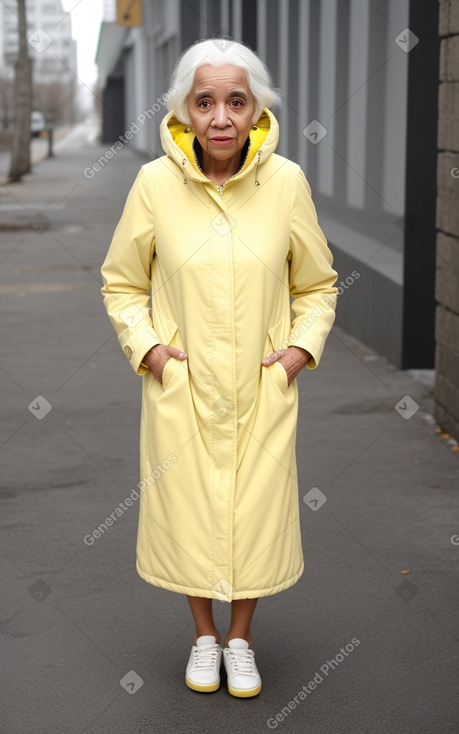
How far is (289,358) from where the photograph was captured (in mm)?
3576

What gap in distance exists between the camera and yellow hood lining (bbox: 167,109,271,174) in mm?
3479

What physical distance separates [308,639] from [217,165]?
66.8 inches

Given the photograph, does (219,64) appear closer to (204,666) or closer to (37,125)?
(204,666)

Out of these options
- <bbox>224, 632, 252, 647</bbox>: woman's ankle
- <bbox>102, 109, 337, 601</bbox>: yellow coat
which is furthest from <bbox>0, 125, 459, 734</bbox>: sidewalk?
<bbox>102, 109, 337, 601</bbox>: yellow coat

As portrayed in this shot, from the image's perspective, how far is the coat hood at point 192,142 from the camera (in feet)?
11.3

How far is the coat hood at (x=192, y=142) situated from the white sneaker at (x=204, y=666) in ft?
4.74

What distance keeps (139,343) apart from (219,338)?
24cm

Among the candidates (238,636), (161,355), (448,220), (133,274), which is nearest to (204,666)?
(238,636)

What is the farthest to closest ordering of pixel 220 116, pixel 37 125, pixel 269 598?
pixel 37 125 < pixel 269 598 < pixel 220 116

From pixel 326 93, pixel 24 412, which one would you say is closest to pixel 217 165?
pixel 24 412

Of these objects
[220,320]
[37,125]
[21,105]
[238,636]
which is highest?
[220,320]

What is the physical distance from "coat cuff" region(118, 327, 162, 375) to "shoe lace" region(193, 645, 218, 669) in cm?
92

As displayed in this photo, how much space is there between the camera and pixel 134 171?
3594 cm

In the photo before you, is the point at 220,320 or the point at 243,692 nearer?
the point at 220,320
